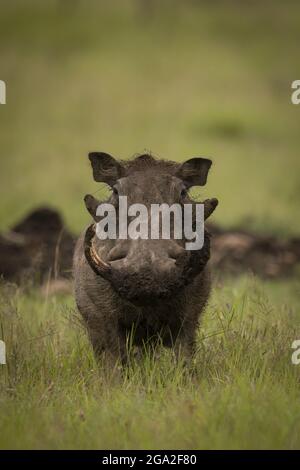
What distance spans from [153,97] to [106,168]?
22.1 metres

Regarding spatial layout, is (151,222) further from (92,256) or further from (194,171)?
(194,171)

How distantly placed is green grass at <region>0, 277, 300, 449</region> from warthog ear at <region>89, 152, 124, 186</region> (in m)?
1.08

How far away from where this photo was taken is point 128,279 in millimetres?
5172

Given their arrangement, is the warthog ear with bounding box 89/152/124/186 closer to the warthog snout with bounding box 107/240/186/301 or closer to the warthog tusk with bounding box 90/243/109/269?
the warthog tusk with bounding box 90/243/109/269

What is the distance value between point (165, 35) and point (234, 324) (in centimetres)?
3127

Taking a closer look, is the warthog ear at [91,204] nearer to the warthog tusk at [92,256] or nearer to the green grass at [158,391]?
the warthog tusk at [92,256]

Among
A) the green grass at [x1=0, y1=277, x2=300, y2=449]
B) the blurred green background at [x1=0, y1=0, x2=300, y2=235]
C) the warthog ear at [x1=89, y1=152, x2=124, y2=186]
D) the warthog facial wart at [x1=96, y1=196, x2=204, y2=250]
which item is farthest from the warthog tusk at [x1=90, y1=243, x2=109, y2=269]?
the blurred green background at [x1=0, y1=0, x2=300, y2=235]

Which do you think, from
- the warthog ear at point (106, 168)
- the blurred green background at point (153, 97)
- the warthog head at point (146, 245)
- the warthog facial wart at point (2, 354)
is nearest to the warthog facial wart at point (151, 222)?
the warthog head at point (146, 245)

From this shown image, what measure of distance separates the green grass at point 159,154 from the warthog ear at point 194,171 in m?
0.91

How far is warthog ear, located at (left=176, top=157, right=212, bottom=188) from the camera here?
19.7 ft

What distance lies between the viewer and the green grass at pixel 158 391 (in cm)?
483

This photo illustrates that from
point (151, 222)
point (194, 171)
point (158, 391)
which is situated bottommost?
point (158, 391)

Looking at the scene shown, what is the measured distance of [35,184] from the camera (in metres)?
19.4

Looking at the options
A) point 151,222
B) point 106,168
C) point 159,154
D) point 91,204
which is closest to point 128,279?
point 151,222
